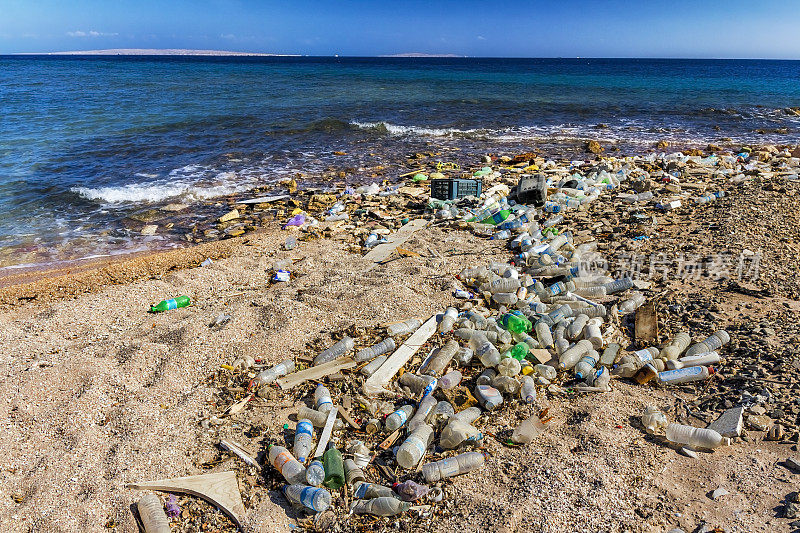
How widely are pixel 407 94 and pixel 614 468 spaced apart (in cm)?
2938

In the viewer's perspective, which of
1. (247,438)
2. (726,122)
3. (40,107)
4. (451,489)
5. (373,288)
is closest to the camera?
(451,489)

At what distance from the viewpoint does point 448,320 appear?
177 inches

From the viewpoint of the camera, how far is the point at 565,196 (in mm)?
8477

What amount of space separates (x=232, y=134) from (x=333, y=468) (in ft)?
50.8

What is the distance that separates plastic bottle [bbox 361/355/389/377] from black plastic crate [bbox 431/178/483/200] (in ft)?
17.1

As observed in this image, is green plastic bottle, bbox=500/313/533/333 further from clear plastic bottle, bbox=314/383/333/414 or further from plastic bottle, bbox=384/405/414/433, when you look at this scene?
clear plastic bottle, bbox=314/383/333/414

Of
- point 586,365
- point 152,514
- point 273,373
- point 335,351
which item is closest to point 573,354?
point 586,365

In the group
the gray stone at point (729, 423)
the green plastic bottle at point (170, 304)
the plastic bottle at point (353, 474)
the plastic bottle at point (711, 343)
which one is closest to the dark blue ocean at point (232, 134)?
the green plastic bottle at point (170, 304)

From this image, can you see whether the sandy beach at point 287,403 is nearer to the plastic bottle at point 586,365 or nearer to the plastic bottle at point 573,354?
the plastic bottle at point 586,365

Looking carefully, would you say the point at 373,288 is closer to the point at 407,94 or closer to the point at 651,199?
the point at 651,199

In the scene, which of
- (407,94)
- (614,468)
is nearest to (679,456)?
(614,468)

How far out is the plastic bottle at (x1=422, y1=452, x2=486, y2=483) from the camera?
2.97m

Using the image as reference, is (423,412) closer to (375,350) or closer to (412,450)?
(412,450)

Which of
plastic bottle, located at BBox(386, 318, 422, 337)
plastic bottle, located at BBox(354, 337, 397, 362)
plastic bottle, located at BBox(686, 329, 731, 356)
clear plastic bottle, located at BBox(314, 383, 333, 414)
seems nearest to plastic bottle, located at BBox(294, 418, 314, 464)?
clear plastic bottle, located at BBox(314, 383, 333, 414)
